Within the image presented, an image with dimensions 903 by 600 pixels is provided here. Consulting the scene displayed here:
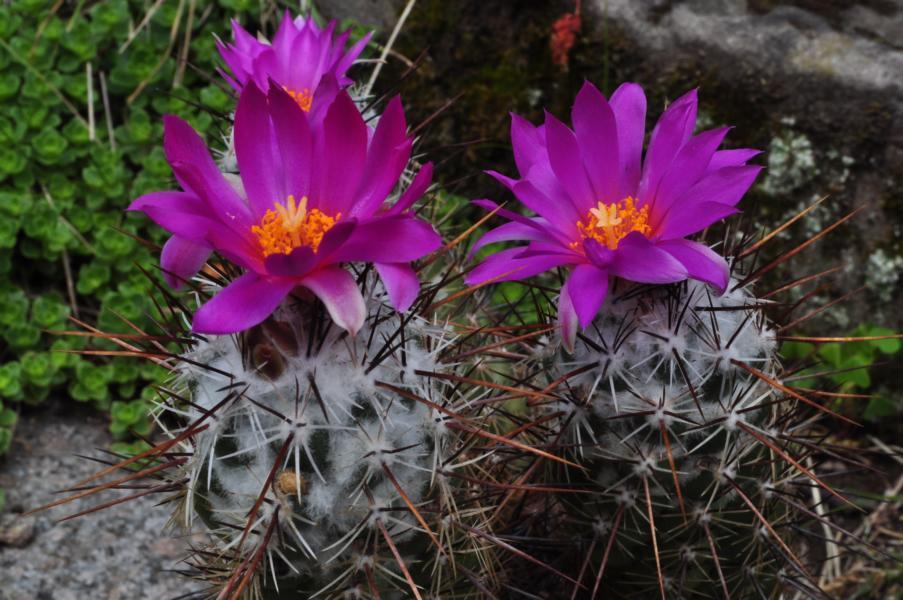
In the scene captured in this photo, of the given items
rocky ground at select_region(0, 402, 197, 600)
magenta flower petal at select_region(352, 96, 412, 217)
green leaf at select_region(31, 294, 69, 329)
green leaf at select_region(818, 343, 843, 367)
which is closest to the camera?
magenta flower petal at select_region(352, 96, 412, 217)

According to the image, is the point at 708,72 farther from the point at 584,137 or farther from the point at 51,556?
the point at 51,556

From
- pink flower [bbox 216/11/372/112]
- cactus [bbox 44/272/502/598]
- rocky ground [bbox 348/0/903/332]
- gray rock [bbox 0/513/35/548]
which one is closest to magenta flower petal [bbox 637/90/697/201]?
cactus [bbox 44/272/502/598]

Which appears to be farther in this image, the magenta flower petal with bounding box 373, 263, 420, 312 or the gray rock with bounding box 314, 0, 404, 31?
the gray rock with bounding box 314, 0, 404, 31

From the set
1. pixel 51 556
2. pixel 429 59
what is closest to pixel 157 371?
pixel 51 556

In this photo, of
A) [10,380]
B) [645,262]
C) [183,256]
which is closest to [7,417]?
[10,380]

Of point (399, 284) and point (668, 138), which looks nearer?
point (399, 284)

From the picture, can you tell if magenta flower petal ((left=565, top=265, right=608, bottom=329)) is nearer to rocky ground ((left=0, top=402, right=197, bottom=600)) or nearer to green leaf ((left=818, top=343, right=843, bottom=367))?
rocky ground ((left=0, top=402, right=197, bottom=600))

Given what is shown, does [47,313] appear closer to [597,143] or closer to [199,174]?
[199,174]
